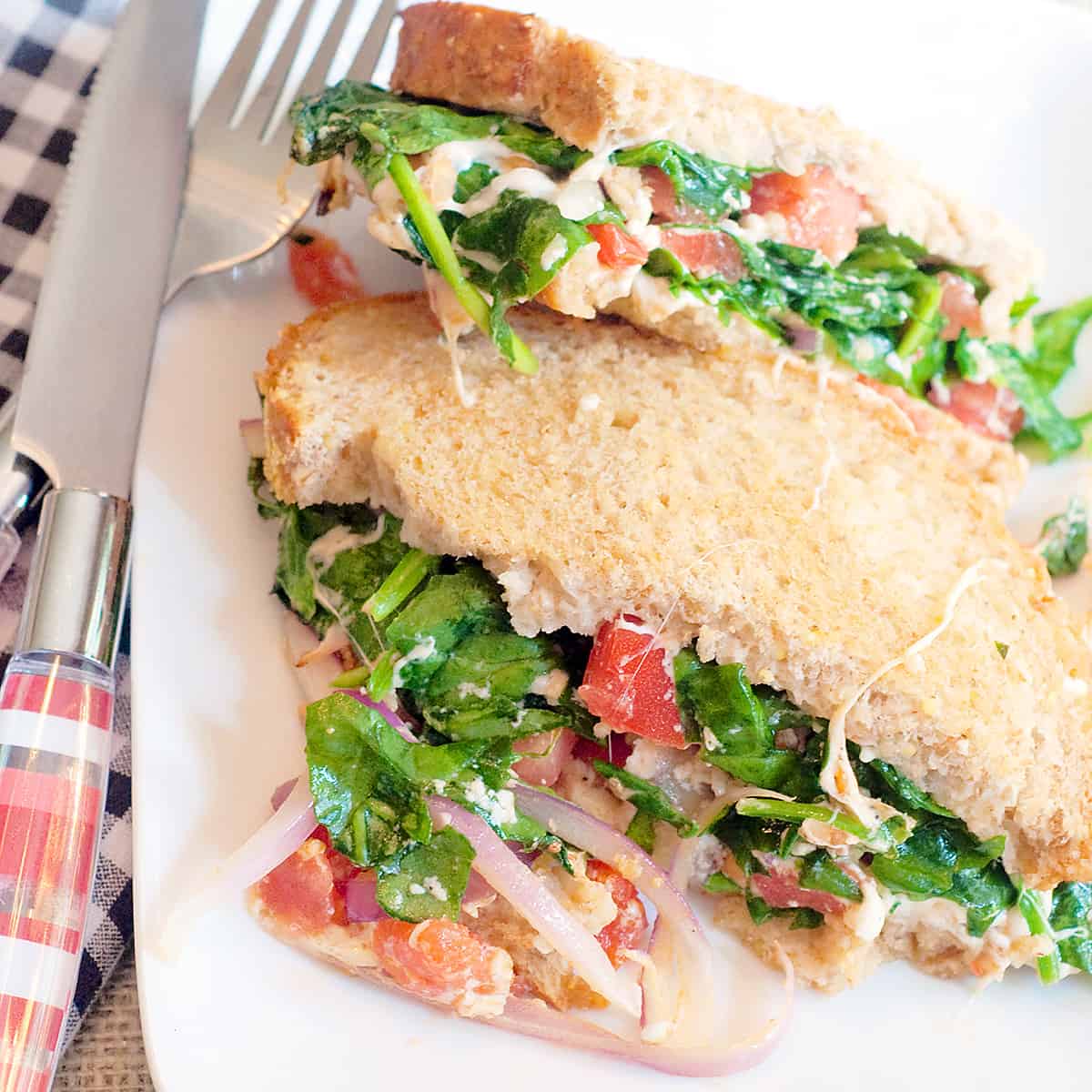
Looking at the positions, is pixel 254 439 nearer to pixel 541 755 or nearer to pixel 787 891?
pixel 541 755

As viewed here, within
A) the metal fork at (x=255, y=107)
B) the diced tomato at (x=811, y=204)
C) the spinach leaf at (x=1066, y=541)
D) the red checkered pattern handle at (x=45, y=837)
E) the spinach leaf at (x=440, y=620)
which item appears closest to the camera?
the red checkered pattern handle at (x=45, y=837)

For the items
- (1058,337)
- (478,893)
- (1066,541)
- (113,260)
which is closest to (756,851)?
(478,893)

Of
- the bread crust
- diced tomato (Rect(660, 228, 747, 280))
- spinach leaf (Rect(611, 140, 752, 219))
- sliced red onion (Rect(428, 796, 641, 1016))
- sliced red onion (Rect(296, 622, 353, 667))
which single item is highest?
the bread crust

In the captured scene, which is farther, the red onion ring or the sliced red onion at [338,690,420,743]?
the sliced red onion at [338,690,420,743]

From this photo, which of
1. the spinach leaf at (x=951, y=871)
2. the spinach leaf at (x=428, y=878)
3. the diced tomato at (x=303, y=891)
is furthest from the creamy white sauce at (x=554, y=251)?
the spinach leaf at (x=951, y=871)

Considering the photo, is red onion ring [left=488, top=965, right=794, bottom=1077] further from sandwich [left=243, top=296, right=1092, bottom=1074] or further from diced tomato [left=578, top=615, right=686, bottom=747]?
diced tomato [left=578, top=615, right=686, bottom=747]

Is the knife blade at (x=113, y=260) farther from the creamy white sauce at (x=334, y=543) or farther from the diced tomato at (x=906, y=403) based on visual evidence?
the diced tomato at (x=906, y=403)

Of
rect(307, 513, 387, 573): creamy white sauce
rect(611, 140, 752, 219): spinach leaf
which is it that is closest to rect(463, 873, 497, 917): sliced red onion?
rect(307, 513, 387, 573): creamy white sauce
